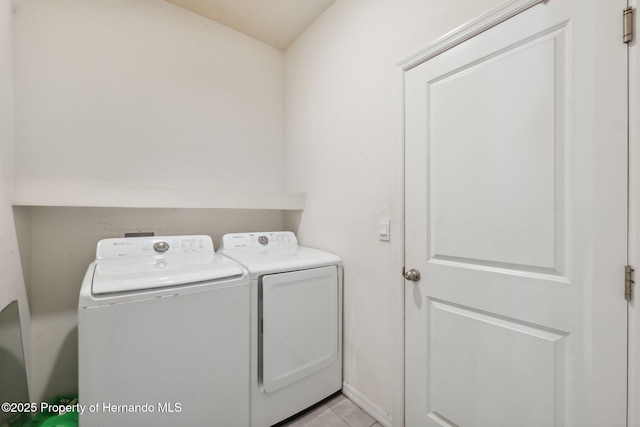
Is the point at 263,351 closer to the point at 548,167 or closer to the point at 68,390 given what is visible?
the point at 68,390

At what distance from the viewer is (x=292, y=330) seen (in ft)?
4.89

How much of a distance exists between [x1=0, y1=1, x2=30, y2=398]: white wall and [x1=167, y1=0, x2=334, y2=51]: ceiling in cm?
105

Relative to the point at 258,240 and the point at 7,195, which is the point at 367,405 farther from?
the point at 7,195

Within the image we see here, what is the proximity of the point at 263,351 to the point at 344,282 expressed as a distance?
660mm

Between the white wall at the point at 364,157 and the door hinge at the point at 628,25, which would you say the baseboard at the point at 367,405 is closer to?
the white wall at the point at 364,157

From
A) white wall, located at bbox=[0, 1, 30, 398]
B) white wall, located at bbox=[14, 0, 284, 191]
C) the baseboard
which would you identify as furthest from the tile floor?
white wall, located at bbox=[14, 0, 284, 191]

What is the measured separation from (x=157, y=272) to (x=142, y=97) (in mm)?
1330

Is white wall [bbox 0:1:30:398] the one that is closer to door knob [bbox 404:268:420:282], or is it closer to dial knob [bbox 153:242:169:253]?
dial knob [bbox 153:242:169:253]

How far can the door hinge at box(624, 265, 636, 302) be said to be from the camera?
0.77 meters

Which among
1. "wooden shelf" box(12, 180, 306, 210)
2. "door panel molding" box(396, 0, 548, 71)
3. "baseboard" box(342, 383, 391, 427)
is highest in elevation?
"door panel molding" box(396, 0, 548, 71)

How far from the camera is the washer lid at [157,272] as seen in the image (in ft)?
3.58

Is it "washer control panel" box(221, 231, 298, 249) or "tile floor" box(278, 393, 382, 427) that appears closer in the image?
"tile floor" box(278, 393, 382, 427)

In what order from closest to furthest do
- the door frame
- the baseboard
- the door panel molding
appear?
the door frame, the door panel molding, the baseboard

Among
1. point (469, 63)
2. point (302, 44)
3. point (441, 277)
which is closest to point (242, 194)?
point (302, 44)
